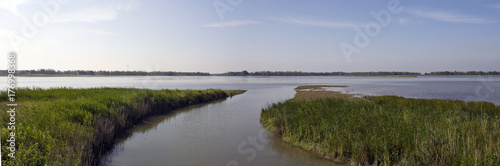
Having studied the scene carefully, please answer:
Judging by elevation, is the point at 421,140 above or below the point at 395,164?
above

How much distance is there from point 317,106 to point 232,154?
6752 millimetres

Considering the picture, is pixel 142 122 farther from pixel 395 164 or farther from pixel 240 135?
pixel 395 164

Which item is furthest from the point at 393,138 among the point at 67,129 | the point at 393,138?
the point at 67,129

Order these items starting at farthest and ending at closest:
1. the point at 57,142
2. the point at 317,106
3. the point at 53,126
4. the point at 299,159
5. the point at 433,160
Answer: the point at 317,106 → the point at 299,159 → the point at 53,126 → the point at 57,142 → the point at 433,160

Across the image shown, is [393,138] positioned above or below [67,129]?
below

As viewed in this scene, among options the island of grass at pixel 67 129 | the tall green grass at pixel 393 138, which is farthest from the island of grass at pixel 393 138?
the island of grass at pixel 67 129

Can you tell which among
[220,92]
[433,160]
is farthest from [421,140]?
[220,92]

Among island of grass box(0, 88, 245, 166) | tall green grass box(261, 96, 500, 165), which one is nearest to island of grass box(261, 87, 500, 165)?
tall green grass box(261, 96, 500, 165)

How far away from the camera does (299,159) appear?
1099cm

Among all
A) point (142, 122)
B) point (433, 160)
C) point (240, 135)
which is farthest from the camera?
point (142, 122)

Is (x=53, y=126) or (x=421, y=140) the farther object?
(x=53, y=126)

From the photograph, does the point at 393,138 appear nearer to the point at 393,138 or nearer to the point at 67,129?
the point at 393,138

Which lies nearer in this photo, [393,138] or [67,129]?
[393,138]

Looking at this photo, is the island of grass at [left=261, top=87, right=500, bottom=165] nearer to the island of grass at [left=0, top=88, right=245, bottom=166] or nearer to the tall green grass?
the tall green grass
